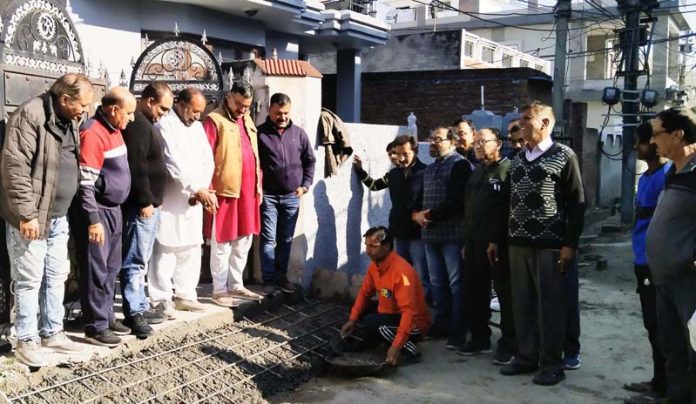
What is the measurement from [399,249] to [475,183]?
1.28m

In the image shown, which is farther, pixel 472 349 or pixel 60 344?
pixel 472 349

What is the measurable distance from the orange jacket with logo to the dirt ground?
35 centimetres

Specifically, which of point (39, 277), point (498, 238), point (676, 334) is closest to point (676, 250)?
Answer: point (676, 334)

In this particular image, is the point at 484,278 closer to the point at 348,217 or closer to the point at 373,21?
the point at 348,217

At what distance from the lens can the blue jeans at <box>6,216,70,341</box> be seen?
405cm

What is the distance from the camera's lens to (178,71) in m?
6.58

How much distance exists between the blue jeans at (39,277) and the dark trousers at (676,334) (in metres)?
3.72

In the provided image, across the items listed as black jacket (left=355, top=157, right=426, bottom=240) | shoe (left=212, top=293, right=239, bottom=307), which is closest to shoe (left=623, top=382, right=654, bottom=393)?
black jacket (left=355, top=157, right=426, bottom=240)

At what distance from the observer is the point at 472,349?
5.63m

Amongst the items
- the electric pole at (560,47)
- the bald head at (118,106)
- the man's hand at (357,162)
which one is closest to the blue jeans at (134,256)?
the bald head at (118,106)

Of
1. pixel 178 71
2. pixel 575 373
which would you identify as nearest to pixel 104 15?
pixel 178 71

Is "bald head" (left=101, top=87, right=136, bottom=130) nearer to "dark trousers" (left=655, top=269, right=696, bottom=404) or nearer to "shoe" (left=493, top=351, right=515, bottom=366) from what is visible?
"shoe" (left=493, top=351, right=515, bottom=366)

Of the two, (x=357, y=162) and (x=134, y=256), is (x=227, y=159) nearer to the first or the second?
(x=134, y=256)

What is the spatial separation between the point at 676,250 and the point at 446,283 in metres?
2.45
